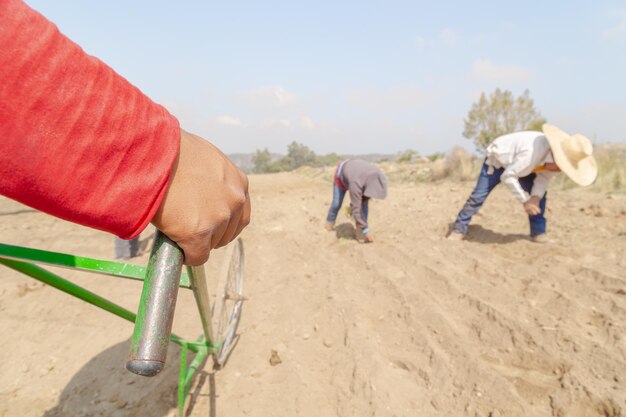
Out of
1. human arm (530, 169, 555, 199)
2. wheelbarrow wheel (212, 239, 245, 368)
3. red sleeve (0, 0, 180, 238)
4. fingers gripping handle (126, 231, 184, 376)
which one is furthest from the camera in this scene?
human arm (530, 169, 555, 199)

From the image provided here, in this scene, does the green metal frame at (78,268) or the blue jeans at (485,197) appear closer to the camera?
the green metal frame at (78,268)

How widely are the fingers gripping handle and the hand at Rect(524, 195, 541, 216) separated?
422 cm

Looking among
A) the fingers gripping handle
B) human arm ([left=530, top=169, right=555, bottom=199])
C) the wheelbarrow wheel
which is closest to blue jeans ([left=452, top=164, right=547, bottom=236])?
human arm ([left=530, top=169, right=555, bottom=199])

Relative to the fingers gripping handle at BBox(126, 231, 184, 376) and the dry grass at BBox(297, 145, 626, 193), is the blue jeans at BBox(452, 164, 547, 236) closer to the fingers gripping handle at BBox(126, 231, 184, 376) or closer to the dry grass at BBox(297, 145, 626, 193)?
the dry grass at BBox(297, 145, 626, 193)

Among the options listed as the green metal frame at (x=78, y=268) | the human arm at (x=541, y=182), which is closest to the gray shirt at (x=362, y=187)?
the human arm at (x=541, y=182)

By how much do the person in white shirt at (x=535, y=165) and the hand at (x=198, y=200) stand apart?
3.99 metres

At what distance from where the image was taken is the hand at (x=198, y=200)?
27.1 inches

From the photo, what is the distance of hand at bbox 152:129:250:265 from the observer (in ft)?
2.26

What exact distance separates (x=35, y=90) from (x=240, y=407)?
1.90m

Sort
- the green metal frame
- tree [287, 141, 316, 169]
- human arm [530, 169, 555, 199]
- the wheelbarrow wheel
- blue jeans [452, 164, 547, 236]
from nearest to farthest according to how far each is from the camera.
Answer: the green metal frame
the wheelbarrow wheel
human arm [530, 169, 555, 199]
blue jeans [452, 164, 547, 236]
tree [287, 141, 316, 169]

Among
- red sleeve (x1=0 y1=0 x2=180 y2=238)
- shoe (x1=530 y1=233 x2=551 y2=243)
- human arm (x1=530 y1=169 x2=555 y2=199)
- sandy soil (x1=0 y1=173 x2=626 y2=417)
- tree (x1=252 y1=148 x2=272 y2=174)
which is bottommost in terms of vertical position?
sandy soil (x1=0 y1=173 x2=626 y2=417)

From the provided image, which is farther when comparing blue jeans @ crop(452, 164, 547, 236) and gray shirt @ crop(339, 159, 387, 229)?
gray shirt @ crop(339, 159, 387, 229)

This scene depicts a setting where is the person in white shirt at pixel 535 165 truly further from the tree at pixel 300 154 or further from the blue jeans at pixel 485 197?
the tree at pixel 300 154

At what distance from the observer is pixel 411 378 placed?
2.10 metres
